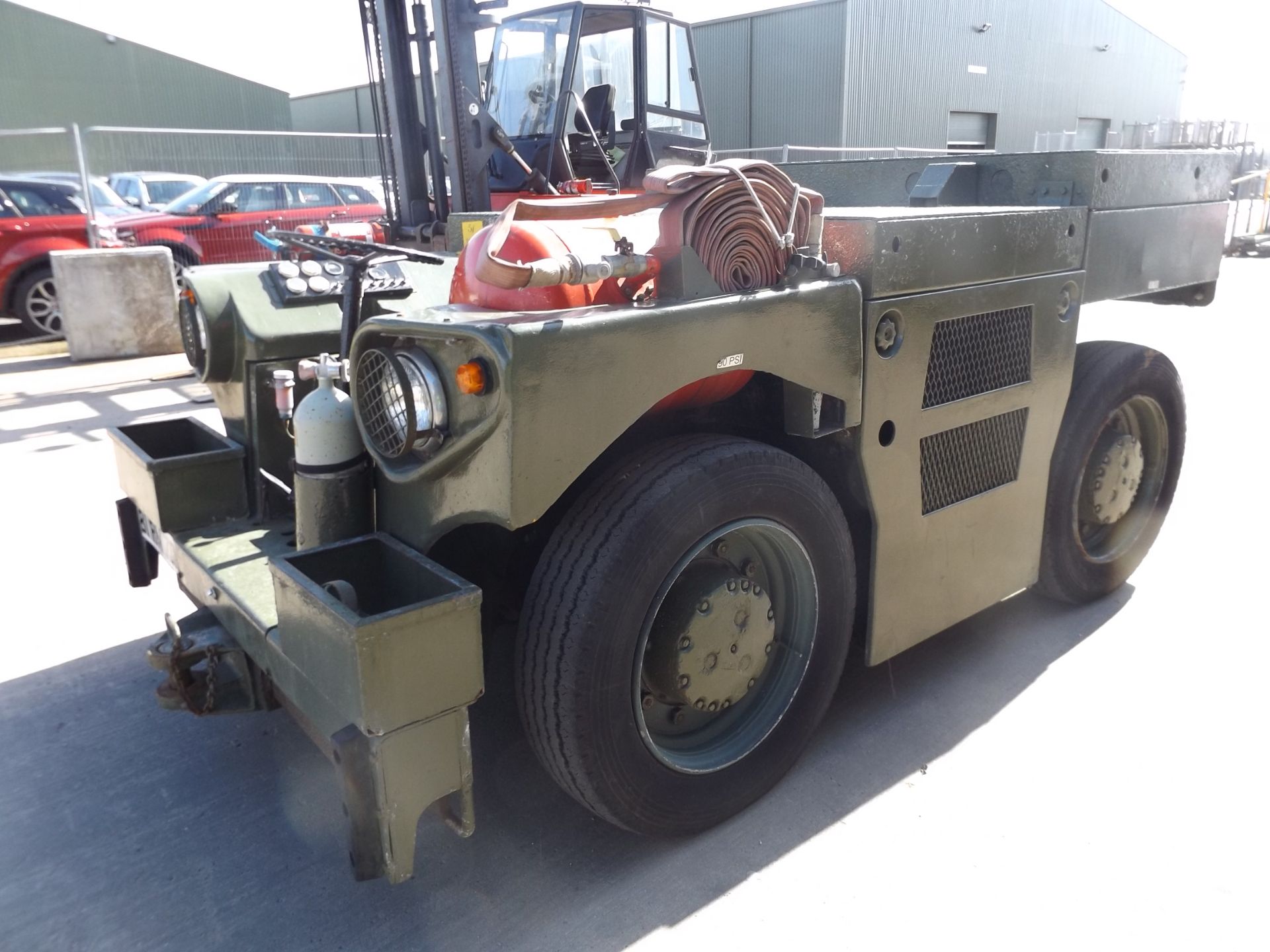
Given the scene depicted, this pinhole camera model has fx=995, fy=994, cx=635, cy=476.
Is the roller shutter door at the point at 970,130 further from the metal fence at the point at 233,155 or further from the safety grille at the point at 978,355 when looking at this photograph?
the safety grille at the point at 978,355

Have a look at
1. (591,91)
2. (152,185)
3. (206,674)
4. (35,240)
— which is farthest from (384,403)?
(152,185)

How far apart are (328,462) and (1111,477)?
2.86 meters

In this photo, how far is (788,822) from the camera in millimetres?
2695

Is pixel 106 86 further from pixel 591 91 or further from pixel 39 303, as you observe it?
pixel 591 91

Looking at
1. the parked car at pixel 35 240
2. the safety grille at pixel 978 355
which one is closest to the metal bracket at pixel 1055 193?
the safety grille at pixel 978 355

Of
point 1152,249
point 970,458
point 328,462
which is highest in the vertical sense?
point 1152,249

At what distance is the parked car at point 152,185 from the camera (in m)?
15.5

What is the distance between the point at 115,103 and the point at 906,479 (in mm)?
33339

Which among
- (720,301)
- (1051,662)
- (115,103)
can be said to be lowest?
(1051,662)

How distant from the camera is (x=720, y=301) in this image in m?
2.26

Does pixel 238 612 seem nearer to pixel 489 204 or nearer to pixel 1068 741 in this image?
pixel 1068 741

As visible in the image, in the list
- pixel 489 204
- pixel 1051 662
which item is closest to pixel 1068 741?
pixel 1051 662

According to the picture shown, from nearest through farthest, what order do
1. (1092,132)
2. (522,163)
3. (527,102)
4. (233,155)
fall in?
1. (522,163)
2. (527,102)
3. (233,155)
4. (1092,132)

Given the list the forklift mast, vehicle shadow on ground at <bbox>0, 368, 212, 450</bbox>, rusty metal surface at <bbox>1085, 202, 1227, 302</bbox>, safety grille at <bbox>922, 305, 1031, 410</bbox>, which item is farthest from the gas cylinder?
vehicle shadow on ground at <bbox>0, 368, 212, 450</bbox>
